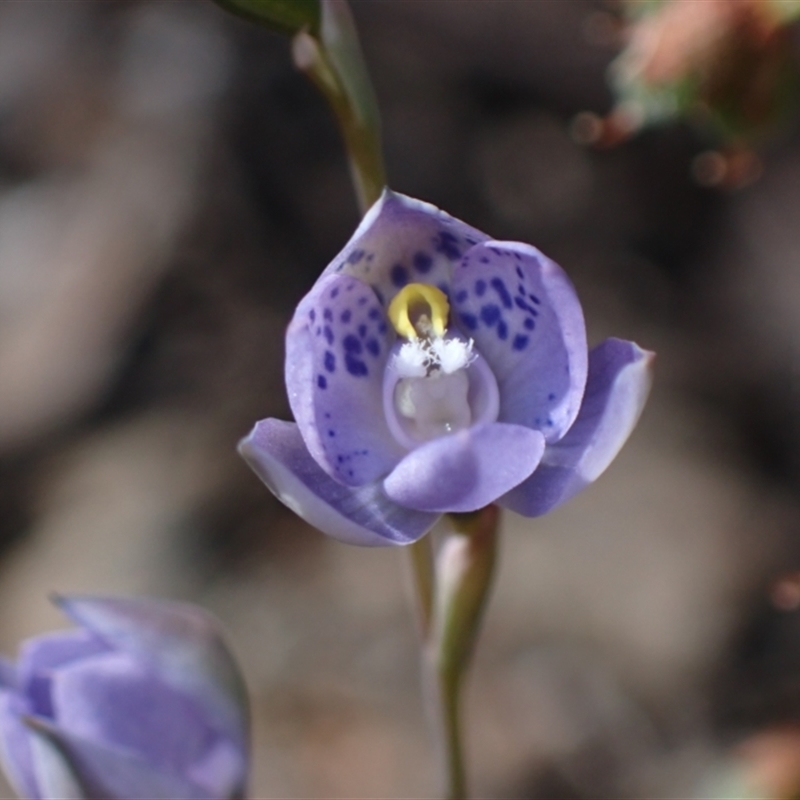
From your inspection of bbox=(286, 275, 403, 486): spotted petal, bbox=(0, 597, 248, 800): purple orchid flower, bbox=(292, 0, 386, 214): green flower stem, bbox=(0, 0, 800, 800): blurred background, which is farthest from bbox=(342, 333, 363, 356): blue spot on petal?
bbox=(0, 0, 800, 800): blurred background

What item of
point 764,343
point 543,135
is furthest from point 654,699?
point 543,135

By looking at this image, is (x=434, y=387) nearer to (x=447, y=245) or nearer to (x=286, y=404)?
(x=447, y=245)

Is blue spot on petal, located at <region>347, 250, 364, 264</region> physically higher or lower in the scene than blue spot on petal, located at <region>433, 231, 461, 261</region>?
lower

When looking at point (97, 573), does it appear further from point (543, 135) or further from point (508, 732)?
point (543, 135)

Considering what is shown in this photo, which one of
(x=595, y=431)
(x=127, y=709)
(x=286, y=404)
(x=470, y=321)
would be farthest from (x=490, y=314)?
(x=286, y=404)

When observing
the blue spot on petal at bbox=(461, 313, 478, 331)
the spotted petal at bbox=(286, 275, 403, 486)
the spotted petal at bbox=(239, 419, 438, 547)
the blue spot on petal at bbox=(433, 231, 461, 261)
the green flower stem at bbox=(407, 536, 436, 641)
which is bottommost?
the green flower stem at bbox=(407, 536, 436, 641)

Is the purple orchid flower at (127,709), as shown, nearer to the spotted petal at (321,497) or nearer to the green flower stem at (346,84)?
the spotted petal at (321,497)

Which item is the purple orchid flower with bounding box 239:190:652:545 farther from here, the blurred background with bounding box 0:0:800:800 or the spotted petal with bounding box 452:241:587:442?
the blurred background with bounding box 0:0:800:800

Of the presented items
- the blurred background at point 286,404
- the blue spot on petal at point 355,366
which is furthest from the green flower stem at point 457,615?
the blurred background at point 286,404
